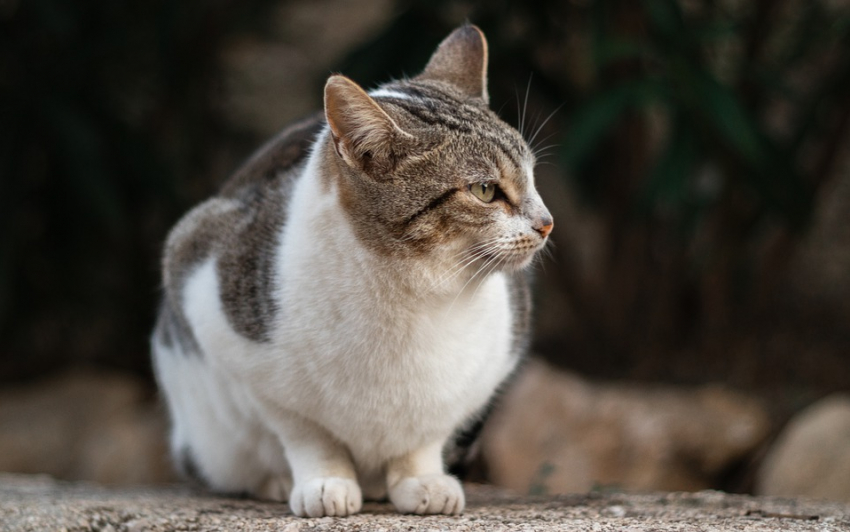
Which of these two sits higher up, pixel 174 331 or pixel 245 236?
pixel 245 236

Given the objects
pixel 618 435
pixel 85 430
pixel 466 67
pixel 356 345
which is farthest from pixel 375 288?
pixel 85 430

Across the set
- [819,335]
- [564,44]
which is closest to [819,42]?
[564,44]

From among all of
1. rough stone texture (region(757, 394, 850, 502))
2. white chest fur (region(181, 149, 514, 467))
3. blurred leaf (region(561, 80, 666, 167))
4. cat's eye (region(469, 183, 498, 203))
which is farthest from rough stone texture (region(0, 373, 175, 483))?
cat's eye (region(469, 183, 498, 203))

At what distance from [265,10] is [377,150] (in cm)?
452

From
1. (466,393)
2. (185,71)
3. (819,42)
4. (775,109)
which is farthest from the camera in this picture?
(775,109)

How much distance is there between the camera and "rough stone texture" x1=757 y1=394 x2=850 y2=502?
4.13 meters

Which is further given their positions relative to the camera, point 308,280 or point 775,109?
point 775,109

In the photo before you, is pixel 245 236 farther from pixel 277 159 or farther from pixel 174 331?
pixel 174 331

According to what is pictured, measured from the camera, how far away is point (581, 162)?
5.11 meters

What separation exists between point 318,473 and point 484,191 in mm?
960

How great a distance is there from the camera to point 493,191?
2.50 meters

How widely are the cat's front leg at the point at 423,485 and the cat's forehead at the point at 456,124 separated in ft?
2.98

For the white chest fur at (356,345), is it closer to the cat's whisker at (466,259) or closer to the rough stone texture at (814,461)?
the cat's whisker at (466,259)

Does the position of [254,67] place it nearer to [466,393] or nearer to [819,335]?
[819,335]
